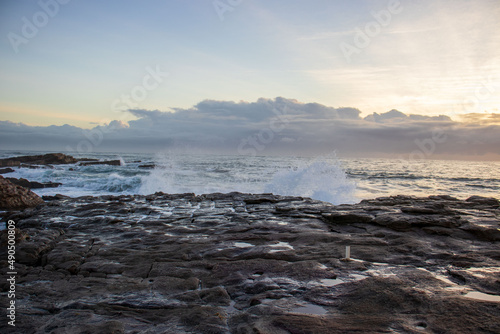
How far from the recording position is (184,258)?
476 centimetres

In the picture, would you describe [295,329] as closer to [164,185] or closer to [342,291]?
[342,291]

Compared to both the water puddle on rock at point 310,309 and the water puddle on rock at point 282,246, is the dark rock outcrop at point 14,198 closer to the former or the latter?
the water puddle on rock at point 282,246

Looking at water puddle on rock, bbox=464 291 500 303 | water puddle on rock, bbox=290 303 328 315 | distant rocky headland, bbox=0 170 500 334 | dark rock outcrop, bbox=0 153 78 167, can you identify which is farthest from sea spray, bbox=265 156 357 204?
dark rock outcrop, bbox=0 153 78 167

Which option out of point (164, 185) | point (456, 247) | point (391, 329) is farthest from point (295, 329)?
point (164, 185)

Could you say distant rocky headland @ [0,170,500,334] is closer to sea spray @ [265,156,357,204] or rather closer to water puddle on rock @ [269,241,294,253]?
water puddle on rock @ [269,241,294,253]

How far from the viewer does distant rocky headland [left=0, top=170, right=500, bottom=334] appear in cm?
279

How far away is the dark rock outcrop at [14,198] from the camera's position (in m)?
10.4

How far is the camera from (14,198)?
1062 centimetres

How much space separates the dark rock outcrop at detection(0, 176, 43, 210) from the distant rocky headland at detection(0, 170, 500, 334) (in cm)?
379

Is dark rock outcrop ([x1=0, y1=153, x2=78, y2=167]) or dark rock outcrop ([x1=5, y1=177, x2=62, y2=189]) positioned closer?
dark rock outcrop ([x1=5, y1=177, x2=62, y2=189])

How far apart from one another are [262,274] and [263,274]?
0.06 ft

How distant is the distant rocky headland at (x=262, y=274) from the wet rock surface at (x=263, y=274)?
2 centimetres

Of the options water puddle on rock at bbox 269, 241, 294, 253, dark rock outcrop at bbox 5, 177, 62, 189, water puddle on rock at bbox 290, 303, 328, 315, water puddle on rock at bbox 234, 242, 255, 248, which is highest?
water puddle on rock at bbox 290, 303, 328, 315

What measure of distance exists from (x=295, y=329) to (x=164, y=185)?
17.0m
